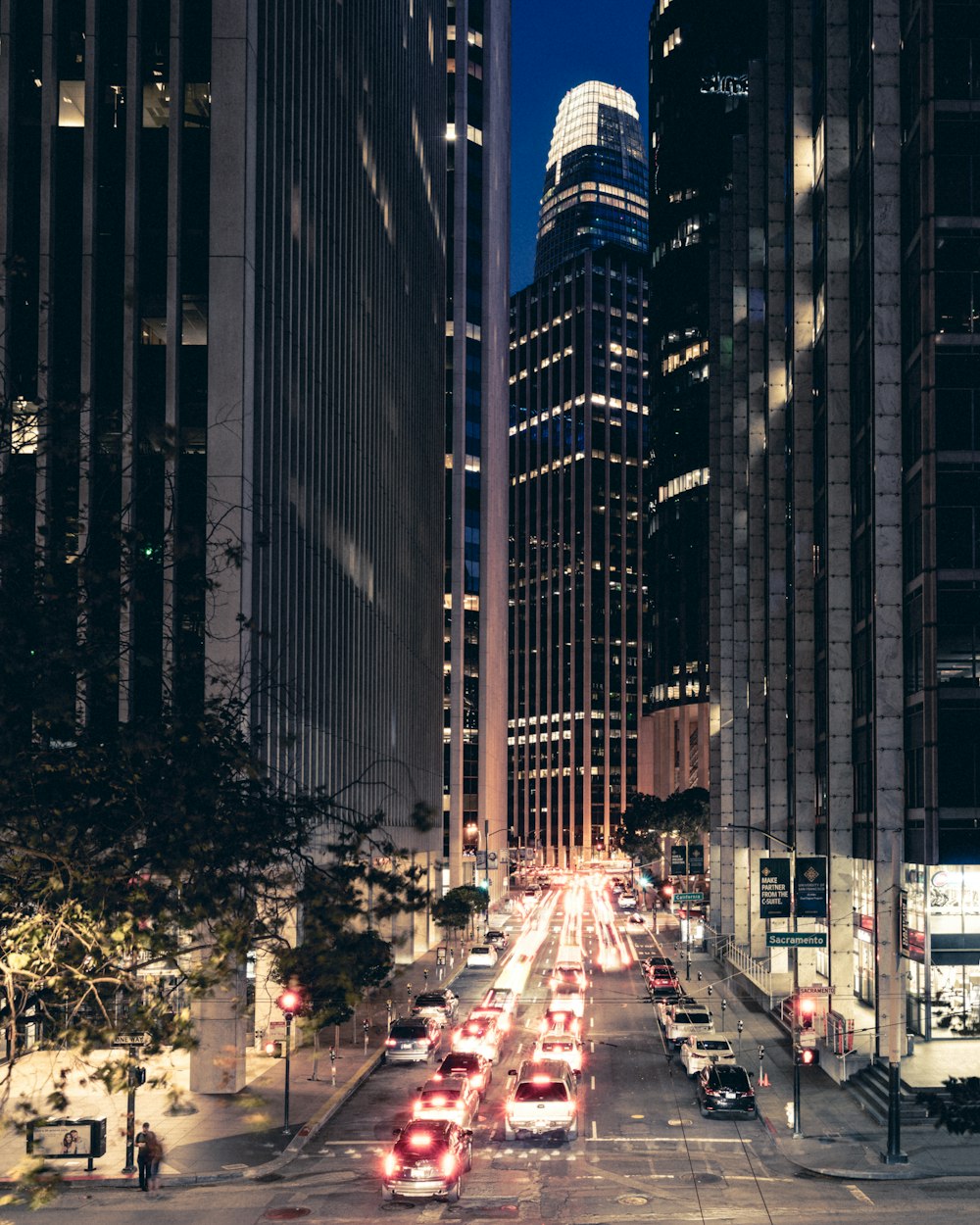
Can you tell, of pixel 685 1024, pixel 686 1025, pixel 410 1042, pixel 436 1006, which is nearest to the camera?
pixel 410 1042

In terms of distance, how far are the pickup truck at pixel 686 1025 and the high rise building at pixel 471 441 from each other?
297 ft

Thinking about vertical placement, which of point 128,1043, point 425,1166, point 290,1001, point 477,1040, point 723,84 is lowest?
point 477,1040

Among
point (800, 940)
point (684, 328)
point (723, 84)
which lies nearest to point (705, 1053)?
point (800, 940)

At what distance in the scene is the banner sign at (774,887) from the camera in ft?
155

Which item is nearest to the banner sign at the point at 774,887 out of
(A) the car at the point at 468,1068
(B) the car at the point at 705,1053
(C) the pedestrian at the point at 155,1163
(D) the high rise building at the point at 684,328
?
(B) the car at the point at 705,1053

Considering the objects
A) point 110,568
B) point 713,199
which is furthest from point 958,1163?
point 713,199

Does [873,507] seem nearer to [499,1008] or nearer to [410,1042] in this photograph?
[410,1042]

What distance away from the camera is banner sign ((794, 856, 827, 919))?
46906 millimetres

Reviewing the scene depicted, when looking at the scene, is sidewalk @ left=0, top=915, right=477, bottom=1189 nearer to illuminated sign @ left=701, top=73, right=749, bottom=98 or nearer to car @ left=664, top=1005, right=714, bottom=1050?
car @ left=664, top=1005, right=714, bottom=1050

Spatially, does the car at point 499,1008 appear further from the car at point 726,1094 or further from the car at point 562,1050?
the car at point 726,1094

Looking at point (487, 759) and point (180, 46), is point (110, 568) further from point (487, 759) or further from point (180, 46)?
point (487, 759)

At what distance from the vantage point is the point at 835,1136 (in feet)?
134

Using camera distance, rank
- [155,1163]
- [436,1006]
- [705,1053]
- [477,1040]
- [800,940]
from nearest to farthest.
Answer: [155,1163] → [800,940] → [705,1053] → [477,1040] → [436,1006]

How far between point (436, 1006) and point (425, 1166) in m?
30.2
